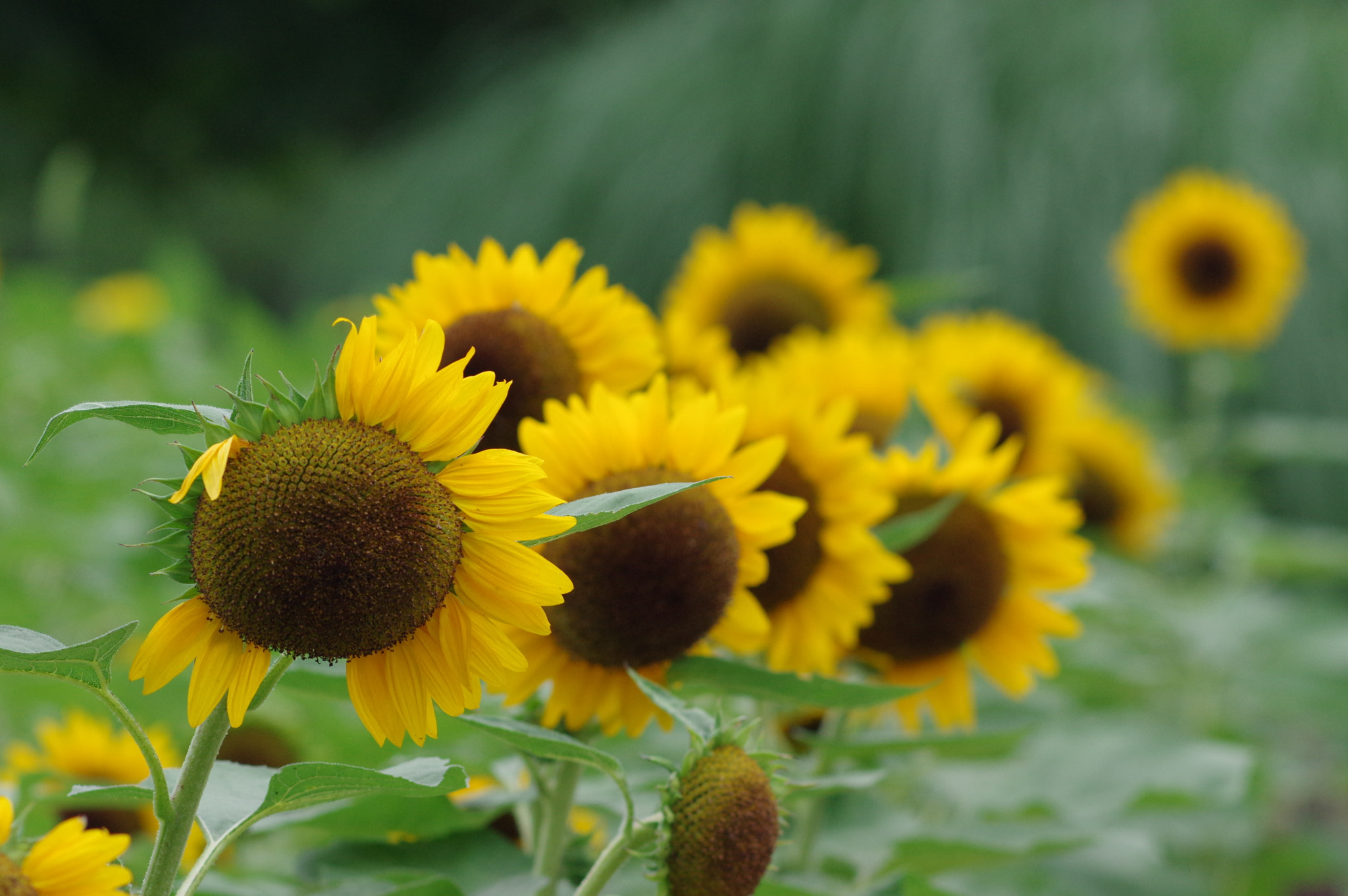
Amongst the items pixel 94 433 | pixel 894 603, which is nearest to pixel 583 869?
pixel 894 603

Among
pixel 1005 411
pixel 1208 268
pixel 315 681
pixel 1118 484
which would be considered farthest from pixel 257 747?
pixel 1208 268

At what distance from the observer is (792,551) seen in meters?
0.66

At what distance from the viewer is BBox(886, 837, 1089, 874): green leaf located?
64 centimetres

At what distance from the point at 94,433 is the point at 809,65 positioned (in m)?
3.10

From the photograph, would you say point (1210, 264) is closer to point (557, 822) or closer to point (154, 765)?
point (557, 822)

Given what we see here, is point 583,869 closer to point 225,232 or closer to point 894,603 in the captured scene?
point 894,603

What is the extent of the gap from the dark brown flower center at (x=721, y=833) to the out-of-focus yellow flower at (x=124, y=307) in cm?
132

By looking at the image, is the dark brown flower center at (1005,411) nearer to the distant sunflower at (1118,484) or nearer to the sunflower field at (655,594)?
the sunflower field at (655,594)

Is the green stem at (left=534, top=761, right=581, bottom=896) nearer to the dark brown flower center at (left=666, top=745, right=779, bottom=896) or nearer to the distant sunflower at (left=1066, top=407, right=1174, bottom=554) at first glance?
the dark brown flower center at (left=666, top=745, right=779, bottom=896)

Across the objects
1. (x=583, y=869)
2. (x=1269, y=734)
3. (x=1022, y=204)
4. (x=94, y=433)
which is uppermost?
(x=1022, y=204)

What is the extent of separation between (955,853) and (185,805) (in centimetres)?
40

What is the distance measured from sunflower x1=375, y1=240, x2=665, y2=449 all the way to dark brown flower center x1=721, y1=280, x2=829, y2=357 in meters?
0.43

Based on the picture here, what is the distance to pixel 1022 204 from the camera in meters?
3.72

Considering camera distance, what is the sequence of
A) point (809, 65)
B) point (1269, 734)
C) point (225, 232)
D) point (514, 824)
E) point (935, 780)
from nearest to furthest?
1. point (514, 824)
2. point (935, 780)
3. point (1269, 734)
4. point (809, 65)
5. point (225, 232)
